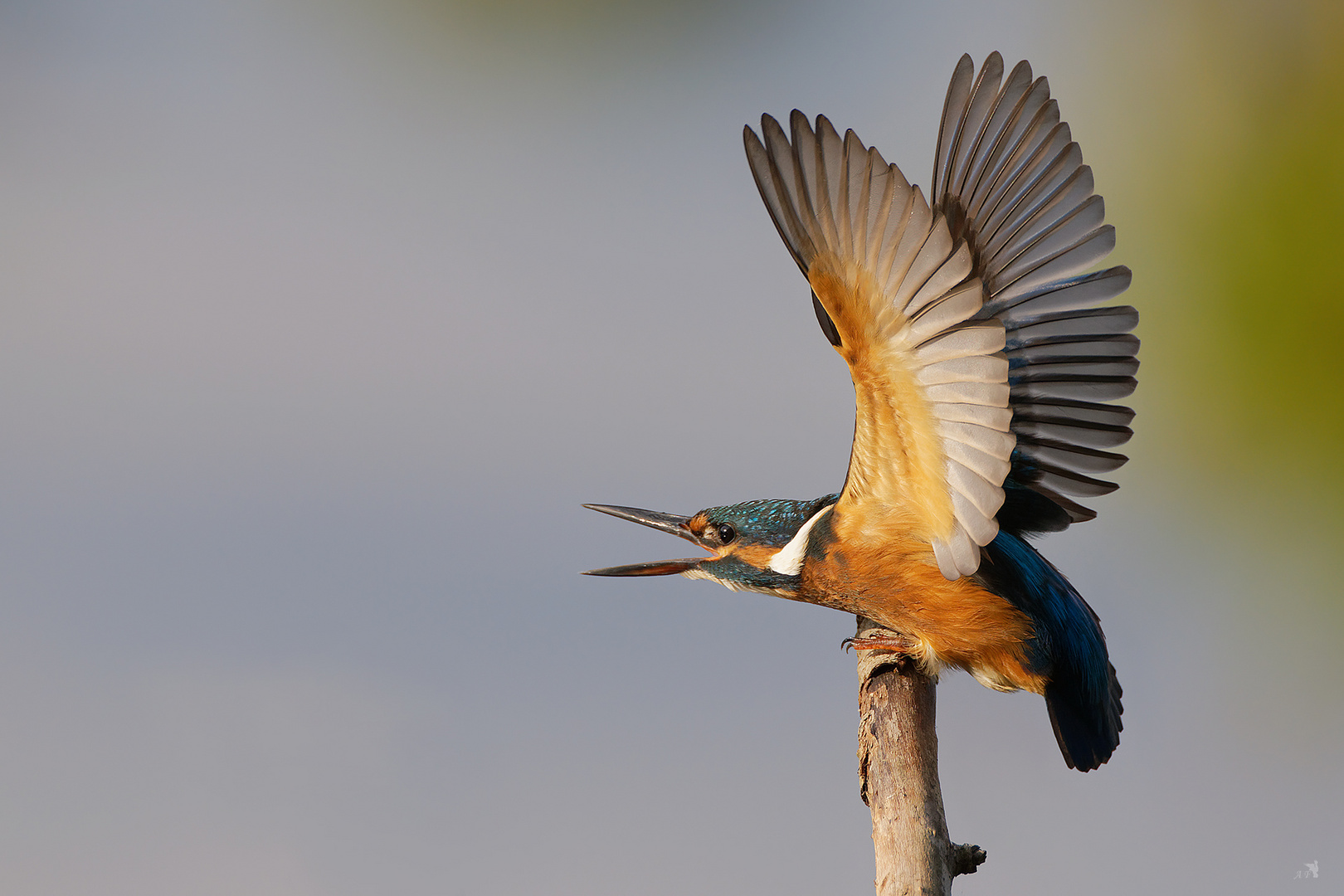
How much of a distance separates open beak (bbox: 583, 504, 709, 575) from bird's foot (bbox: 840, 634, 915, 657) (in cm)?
26

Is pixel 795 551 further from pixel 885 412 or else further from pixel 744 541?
pixel 885 412

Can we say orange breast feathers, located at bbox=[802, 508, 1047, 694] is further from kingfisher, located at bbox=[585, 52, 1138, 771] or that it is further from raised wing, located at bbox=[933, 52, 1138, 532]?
raised wing, located at bbox=[933, 52, 1138, 532]

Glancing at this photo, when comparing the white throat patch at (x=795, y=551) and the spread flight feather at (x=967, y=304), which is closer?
the spread flight feather at (x=967, y=304)

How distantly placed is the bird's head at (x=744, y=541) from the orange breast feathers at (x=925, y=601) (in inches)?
2.2

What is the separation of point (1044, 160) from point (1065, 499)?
52 centimetres

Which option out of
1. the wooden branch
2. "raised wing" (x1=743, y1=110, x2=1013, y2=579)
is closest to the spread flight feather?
"raised wing" (x1=743, y1=110, x2=1013, y2=579)

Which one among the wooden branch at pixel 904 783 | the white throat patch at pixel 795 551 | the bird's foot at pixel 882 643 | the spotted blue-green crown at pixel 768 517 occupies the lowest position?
the wooden branch at pixel 904 783

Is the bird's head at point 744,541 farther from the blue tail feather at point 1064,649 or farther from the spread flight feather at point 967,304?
the blue tail feather at point 1064,649

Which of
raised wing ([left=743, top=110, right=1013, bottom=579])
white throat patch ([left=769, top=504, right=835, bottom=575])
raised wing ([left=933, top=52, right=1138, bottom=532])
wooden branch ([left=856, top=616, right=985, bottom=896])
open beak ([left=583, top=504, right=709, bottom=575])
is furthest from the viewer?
open beak ([left=583, top=504, right=709, bottom=575])

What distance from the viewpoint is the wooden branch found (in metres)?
1.27

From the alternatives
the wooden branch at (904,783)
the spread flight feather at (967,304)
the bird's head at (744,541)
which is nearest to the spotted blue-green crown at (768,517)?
the bird's head at (744,541)

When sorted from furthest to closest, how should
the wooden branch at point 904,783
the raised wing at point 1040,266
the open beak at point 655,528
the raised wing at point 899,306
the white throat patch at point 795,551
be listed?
the open beak at point 655,528 < the white throat patch at point 795,551 < the raised wing at point 1040,266 < the wooden branch at point 904,783 < the raised wing at point 899,306

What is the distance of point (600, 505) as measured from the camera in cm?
174

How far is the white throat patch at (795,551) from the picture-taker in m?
1.52
